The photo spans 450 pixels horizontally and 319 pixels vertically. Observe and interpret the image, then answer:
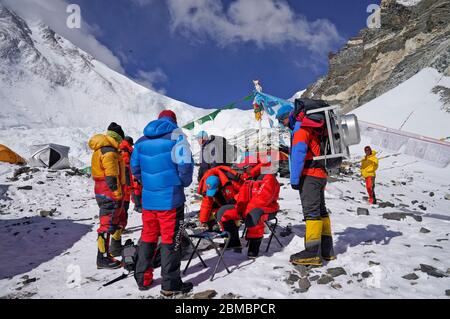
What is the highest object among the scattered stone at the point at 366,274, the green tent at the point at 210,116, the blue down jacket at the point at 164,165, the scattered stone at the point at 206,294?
the green tent at the point at 210,116

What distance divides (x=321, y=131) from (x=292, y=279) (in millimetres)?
2115

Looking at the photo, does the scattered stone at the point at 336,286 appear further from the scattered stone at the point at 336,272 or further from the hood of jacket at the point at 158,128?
the hood of jacket at the point at 158,128

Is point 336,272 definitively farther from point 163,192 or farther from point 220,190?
point 163,192

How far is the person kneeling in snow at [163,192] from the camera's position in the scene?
13.0 feet

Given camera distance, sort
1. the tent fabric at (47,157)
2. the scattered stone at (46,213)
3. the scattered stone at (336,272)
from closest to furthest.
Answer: the scattered stone at (336,272)
the scattered stone at (46,213)
the tent fabric at (47,157)

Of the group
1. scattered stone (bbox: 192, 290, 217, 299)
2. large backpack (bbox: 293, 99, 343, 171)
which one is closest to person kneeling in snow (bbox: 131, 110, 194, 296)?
scattered stone (bbox: 192, 290, 217, 299)

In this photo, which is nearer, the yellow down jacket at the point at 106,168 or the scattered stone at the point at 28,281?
the scattered stone at the point at 28,281

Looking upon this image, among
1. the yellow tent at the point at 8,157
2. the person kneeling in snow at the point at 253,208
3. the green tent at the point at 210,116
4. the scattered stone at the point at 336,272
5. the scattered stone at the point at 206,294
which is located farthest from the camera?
the yellow tent at the point at 8,157

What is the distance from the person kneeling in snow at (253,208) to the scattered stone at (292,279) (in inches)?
38.9

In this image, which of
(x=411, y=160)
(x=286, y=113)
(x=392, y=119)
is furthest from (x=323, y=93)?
(x=286, y=113)

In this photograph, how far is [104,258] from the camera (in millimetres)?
5266

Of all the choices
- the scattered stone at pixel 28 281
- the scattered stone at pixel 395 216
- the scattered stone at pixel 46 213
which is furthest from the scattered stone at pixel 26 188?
the scattered stone at pixel 395 216

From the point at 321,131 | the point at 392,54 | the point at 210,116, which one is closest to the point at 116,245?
the point at 321,131

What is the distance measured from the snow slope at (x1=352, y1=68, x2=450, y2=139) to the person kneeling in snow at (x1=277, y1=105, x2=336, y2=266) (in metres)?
17.9
